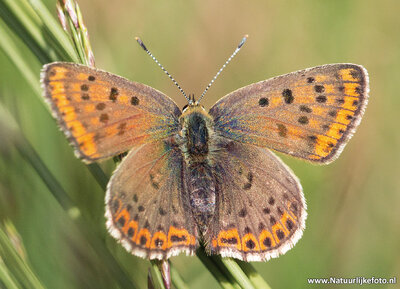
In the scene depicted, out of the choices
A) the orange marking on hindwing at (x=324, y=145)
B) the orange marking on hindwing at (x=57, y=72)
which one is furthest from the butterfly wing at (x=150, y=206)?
the orange marking on hindwing at (x=324, y=145)

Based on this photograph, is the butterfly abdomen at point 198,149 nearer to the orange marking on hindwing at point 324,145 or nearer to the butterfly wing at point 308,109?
the butterfly wing at point 308,109

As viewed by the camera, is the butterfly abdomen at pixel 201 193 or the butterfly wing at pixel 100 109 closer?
the butterfly wing at pixel 100 109

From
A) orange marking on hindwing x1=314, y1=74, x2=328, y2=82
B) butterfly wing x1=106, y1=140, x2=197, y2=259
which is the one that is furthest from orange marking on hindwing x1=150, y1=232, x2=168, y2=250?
orange marking on hindwing x1=314, y1=74, x2=328, y2=82

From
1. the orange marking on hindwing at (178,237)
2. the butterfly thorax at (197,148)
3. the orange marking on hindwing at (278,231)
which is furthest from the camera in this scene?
the butterfly thorax at (197,148)

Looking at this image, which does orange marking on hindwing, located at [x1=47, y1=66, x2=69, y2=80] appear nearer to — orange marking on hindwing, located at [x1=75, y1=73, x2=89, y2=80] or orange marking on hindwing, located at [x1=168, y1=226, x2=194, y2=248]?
orange marking on hindwing, located at [x1=75, y1=73, x2=89, y2=80]

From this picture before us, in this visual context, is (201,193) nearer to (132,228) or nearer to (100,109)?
(132,228)

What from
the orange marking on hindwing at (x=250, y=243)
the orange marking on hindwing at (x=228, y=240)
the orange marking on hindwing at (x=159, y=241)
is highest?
the orange marking on hindwing at (x=250, y=243)

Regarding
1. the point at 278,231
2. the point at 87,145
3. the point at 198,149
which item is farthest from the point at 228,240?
the point at 87,145

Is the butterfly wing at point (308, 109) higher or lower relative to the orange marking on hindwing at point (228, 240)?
higher
